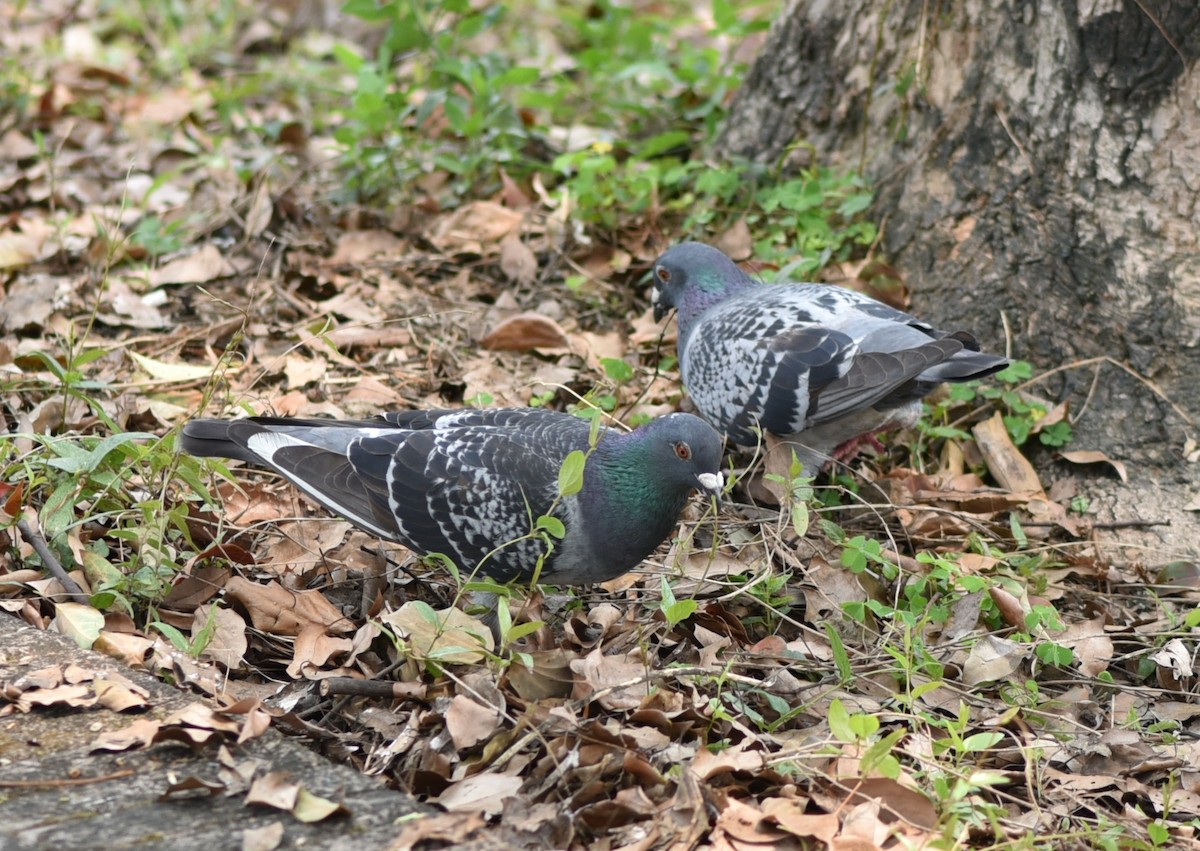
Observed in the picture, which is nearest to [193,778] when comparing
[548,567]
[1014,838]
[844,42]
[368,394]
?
[548,567]

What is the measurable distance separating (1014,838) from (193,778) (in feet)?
6.36

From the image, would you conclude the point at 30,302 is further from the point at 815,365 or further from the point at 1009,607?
the point at 1009,607

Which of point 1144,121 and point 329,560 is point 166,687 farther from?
point 1144,121

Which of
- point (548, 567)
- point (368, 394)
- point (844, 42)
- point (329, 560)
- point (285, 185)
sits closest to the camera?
point (548, 567)

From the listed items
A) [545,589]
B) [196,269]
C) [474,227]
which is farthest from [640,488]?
[196,269]

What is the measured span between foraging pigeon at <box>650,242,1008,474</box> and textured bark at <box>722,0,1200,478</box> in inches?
22.8

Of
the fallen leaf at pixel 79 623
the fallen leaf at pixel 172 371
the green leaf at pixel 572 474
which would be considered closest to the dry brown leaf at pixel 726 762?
A: the green leaf at pixel 572 474

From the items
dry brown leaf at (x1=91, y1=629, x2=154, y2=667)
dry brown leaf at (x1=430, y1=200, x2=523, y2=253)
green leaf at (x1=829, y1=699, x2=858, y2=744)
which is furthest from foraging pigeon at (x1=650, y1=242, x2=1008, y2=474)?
dry brown leaf at (x1=91, y1=629, x2=154, y2=667)

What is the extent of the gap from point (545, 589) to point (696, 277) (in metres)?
1.76

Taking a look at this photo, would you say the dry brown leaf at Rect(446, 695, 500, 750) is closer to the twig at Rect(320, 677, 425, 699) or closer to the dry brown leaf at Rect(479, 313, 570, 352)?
the twig at Rect(320, 677, 425, 699)

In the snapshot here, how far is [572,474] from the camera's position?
3.33m

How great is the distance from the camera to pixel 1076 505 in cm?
474

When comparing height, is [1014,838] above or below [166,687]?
below

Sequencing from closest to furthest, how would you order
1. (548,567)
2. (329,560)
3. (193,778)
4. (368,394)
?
(193,778), (548,567), (329,560), (368,394)
